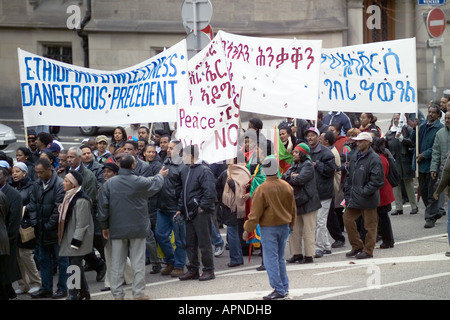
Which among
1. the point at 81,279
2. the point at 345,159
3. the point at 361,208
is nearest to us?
the point at 81,279

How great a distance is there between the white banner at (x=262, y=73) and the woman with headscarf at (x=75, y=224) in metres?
2.68

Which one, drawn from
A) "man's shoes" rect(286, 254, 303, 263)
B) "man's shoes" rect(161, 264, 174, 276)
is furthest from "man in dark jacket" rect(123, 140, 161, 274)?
"man's shoes" rect(286, 254, 303, 263)

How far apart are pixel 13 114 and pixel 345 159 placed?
691 inches

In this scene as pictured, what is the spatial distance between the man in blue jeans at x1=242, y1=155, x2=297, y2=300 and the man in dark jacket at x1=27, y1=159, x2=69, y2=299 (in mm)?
2438

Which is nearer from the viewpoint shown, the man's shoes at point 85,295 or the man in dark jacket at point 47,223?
the man's shoes at point 85,295

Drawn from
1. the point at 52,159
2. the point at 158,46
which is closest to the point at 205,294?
the point at 52,159

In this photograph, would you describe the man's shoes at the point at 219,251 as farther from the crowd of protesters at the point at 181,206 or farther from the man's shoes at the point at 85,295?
the man's shoes at the point at 85,295

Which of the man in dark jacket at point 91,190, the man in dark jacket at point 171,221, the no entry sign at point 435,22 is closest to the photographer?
the man in dark jacket at point 91,190

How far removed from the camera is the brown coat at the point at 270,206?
9938 mm

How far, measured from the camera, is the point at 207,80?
1262 centimetres

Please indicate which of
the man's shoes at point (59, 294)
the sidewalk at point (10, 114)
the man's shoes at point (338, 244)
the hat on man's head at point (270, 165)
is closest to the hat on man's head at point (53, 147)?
the man's shoes at point (59, 294)

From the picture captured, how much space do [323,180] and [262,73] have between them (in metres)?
2.03
